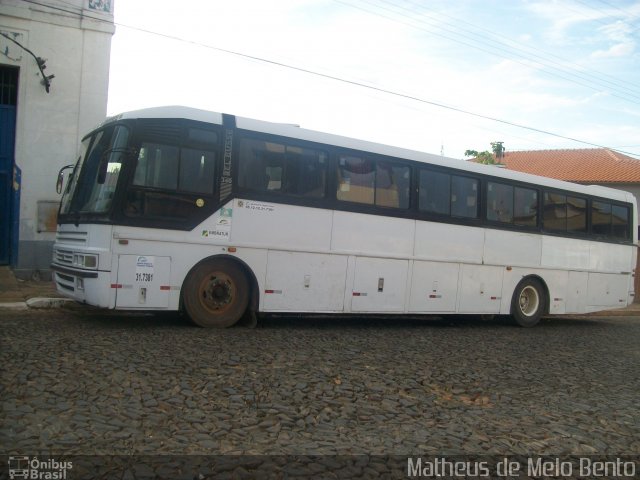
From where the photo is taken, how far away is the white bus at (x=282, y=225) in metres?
8.12

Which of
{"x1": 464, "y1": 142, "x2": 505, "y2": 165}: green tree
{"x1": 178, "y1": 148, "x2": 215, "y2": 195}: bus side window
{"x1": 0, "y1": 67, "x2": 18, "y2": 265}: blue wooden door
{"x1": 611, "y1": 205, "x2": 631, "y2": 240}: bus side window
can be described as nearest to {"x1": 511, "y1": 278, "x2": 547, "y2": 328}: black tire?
{"x1": 611, "y1": 205, "x2": 631, "y2": 240}: bus side window

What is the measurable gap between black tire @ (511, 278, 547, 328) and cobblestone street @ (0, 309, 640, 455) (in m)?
3.52

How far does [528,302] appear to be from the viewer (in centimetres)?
1291

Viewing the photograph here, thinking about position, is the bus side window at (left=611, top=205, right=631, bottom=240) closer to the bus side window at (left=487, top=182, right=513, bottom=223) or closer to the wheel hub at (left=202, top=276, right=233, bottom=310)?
the bus side window at (left=487, top=182, right=513, bottom=223)

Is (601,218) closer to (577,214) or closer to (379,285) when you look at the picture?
(577,214)

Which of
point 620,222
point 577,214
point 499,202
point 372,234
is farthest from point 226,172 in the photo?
point 620,222

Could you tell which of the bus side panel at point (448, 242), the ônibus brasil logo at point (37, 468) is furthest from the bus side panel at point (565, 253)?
the ônibus brasil logo at point (37, 468)

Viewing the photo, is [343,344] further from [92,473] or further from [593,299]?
[593,299]

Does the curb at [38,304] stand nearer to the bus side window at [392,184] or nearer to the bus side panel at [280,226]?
the bus side panel at [280,226]

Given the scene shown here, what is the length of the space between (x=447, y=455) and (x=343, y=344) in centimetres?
406

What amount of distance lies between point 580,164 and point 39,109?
3679 cm

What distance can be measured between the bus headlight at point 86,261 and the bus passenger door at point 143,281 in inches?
12.9

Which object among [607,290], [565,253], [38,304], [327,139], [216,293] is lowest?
[38,304]

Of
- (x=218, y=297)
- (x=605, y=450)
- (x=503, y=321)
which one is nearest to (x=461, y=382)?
(x=605, y=450)
